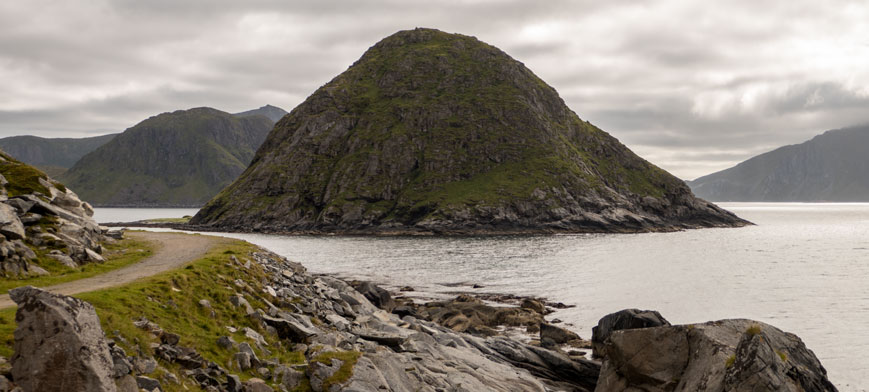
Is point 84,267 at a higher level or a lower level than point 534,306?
higher

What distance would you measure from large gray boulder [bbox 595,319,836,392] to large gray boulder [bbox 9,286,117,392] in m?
17.7

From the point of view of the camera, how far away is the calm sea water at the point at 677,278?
1791 inches

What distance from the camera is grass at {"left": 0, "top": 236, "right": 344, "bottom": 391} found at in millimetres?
14242

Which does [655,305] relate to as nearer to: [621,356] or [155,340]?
[621,356]

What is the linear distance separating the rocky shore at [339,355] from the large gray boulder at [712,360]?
43mm

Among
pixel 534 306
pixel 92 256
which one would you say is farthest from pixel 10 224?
pixel 534 306

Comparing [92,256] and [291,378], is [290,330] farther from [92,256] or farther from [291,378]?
[92,256]

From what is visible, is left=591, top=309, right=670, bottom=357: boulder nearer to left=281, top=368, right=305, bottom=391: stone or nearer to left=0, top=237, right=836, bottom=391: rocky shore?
left=0, top=237, right=836, bottom=391: rocky shore

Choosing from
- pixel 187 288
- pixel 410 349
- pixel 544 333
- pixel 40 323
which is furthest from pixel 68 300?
pixel 544 333

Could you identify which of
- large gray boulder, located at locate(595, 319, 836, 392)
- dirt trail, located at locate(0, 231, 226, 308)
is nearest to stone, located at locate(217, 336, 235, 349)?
dirt trail, located at locate(0, 231, 226, 308)

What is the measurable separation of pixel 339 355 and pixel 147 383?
20.2 ft

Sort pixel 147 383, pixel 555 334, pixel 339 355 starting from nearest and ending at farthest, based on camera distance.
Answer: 1. pixel 147 383
2. pixel 339 355
3. pixel 555 334

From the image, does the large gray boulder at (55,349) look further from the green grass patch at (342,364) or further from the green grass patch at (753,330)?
the green grass patch at (753,330)

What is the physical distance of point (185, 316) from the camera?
18.4 meters
